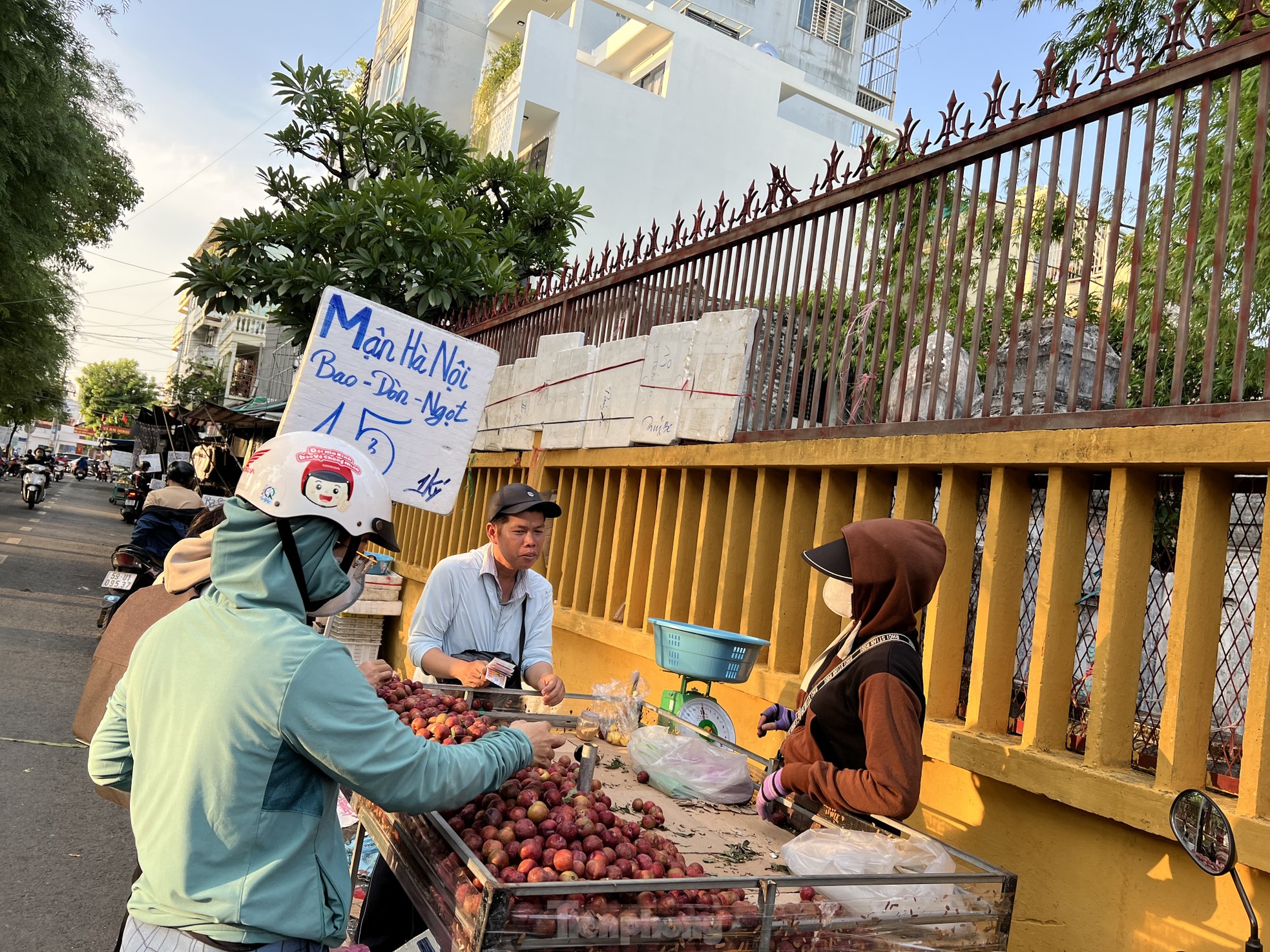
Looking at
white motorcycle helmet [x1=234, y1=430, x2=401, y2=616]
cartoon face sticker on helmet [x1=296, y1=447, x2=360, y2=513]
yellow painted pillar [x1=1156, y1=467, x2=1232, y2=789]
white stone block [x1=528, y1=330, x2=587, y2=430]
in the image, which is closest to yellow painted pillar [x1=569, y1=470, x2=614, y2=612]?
white stone block [x1=528, y1=330, x2=587, y2=430]

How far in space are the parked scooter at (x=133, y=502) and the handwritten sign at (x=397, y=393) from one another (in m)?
20.4

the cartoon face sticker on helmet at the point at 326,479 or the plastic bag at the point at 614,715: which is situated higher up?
the cartoon face sticker on helmet at the point at 326,479

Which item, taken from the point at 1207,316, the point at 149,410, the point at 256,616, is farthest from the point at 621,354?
the point at 149,410

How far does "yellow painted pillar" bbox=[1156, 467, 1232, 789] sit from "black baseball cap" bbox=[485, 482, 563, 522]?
2517 millimetres

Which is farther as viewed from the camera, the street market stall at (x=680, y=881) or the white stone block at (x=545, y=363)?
the white stone block at (x=545, y=363)

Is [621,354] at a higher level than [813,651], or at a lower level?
higher

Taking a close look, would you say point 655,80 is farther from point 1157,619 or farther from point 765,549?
point 1157,619

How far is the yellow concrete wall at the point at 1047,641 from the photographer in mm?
2689

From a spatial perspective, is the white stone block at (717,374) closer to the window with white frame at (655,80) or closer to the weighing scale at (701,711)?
the weighing scale at (701,711)

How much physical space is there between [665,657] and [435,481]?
1.68 m

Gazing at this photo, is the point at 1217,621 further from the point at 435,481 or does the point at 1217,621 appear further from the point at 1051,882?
the point at 435,481

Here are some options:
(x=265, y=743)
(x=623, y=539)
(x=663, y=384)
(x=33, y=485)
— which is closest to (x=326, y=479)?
(x=265, y=743)

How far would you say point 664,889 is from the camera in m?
2.01

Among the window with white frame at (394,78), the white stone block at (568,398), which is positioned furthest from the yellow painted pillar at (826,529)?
the window with white frame at (394,78)
